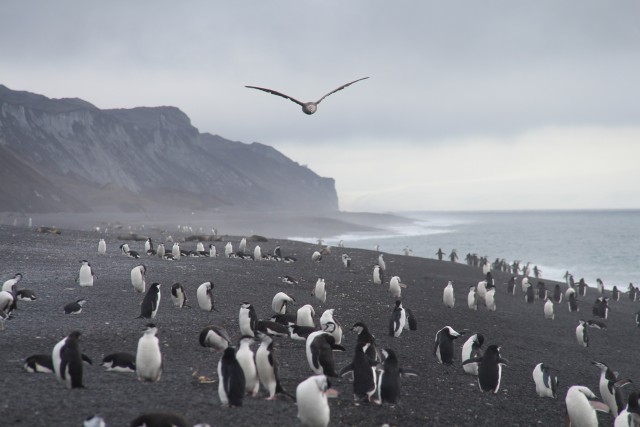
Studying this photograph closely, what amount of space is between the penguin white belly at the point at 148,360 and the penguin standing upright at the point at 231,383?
1.22m

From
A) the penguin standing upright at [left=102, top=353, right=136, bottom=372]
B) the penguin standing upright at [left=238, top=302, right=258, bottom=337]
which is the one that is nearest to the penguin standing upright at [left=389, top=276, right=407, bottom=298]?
the penguin standing upright at [left=238, top=302, right=258, bottom=337]

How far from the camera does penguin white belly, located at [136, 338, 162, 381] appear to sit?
25.9 ft

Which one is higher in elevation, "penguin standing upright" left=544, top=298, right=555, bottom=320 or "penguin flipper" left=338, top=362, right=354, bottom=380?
"penguin flipper" left=338, top=362, right=354, bottom=380

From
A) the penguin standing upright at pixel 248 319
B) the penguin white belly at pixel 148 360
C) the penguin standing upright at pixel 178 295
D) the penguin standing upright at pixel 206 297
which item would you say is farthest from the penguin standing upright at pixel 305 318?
the penguin white belly at pixel 148 360

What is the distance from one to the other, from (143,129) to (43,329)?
462ft

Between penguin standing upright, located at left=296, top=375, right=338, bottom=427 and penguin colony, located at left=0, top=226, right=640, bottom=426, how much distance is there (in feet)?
0.06

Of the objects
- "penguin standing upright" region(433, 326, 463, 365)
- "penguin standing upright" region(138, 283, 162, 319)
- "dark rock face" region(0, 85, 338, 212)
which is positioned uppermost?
"dark rock face" region(0, 85, 338, 212)

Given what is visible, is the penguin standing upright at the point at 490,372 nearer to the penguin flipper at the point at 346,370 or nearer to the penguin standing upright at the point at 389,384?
the penguin standing upright at the point at 389,384

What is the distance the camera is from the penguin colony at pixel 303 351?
754cm

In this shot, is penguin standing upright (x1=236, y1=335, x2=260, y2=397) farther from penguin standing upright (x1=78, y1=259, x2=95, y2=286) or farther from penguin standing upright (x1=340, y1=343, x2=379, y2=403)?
penguin standing upright (x1=78, y1=259, x2=95, y2=286)

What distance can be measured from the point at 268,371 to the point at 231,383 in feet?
2.87

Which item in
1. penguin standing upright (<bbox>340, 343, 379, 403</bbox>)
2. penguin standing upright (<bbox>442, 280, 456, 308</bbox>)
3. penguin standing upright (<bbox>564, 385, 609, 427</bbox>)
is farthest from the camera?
penguin standing upright (<bbox>442, 280, 456, 308</bbox>)

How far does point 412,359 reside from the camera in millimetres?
11383

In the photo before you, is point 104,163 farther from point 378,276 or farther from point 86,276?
point 86,276
